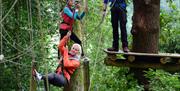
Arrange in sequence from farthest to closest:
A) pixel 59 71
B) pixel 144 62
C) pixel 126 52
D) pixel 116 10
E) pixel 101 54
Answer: pixel 101 54, pixel 144 62, pixel 126 52, pixel 116 10, pixel 59 71

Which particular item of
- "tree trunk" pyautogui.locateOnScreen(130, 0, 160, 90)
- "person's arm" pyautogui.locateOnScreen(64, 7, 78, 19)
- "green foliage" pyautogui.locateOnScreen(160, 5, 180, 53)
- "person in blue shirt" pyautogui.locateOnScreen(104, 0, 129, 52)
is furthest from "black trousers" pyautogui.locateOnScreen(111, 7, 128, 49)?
"green foliage" pyautogui.locateOnScreen(160, 5, 180, 53)

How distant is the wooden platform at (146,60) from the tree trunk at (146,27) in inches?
12.9

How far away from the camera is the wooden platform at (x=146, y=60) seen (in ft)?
20.6

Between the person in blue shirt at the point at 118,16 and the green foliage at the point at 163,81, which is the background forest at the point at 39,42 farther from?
the person in blue shirt at the point at 118,16

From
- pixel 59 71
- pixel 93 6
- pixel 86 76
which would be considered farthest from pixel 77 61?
pixel 93 6

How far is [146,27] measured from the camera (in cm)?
685

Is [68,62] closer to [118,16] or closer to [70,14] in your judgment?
[70,14]

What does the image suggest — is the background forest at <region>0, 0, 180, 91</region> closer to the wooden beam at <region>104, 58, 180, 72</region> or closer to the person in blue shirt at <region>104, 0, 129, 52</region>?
the wooden beam at <region>104, 58, 180, 72</region>

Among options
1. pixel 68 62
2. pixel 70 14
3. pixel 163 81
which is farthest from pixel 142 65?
pixel 68 62

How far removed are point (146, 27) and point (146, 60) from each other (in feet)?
1.86

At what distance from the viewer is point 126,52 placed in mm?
6016

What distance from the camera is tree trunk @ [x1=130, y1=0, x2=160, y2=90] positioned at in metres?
6.86

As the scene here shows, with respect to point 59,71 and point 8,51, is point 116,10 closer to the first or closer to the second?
point 59,71

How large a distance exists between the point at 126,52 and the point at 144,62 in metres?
0.70
